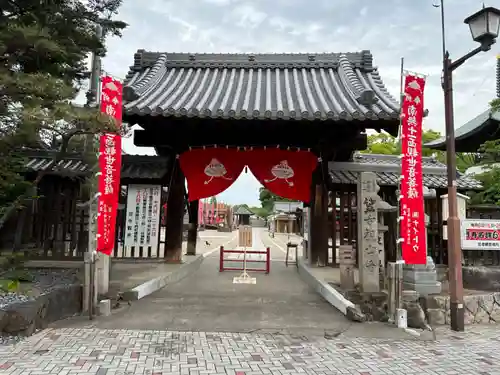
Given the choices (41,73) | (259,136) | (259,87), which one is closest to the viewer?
(41,73)

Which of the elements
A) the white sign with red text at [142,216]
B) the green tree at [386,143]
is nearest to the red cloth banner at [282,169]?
the white sign with red text at [142,216]

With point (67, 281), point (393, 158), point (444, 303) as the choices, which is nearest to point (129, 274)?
point (67, 281)

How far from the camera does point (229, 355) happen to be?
4.35 metres

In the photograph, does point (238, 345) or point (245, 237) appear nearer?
point (238, 345)

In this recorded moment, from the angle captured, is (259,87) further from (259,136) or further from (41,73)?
(41,73)

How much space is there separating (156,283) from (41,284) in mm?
2270

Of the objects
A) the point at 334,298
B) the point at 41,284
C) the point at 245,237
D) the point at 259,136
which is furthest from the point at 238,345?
the point at 245,237

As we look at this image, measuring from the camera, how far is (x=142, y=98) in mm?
8820

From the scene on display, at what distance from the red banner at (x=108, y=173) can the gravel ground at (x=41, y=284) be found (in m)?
1.06

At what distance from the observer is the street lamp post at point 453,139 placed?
18.2ft

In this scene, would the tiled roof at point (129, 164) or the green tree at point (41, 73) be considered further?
the tiled roof at point (129, 164)

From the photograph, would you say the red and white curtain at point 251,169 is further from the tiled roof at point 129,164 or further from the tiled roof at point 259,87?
the tiled roof at point 259,87

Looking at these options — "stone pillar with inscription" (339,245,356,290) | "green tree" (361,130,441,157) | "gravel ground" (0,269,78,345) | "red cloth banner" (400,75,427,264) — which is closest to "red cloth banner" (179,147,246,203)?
"gravel ground" (0,269,78,345)

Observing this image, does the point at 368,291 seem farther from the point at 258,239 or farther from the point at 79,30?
the point at 79,30
